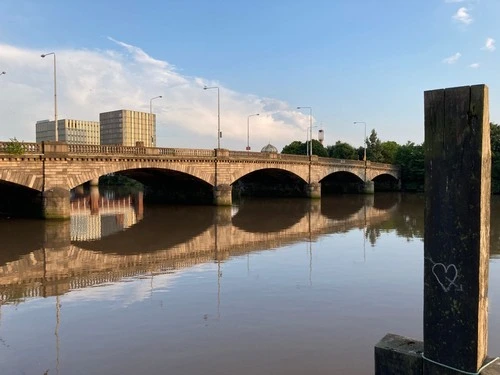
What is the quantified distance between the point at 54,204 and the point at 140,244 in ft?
35.1

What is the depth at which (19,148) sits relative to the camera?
2630cm

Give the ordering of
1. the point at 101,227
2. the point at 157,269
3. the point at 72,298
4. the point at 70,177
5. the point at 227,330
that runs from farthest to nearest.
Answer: the point at 70,177
the point at 101,227
the point at 157,269
the point at 72,298
the point at 227,330

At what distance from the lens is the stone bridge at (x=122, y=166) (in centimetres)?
2684

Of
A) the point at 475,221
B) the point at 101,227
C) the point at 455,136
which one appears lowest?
the point at 101,227

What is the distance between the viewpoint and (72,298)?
36.3 feet

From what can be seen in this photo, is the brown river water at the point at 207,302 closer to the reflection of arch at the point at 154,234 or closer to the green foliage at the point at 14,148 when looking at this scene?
the reflection of arch at the point at 154,234

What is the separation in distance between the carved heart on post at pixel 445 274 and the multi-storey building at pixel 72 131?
8244 cm

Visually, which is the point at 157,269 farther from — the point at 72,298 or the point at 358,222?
the point at 358,222

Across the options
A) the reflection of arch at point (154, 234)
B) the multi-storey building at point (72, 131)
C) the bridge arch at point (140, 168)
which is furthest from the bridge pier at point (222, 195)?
the multi-storey building at point (72, 131)

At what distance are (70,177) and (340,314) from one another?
23.9 m

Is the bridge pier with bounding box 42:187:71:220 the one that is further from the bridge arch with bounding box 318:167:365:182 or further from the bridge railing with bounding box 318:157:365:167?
the bridge arch with bounding box 318:167:365:182

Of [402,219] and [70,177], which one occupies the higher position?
[70,177]

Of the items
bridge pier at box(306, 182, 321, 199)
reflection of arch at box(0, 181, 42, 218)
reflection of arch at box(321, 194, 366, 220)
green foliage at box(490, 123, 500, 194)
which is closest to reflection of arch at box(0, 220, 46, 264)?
reflection of arch at box(0, 181, 42, 218)

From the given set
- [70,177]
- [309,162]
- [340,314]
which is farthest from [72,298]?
[309,162]
